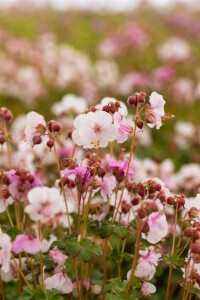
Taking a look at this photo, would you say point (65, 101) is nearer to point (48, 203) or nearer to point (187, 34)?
point (48, 203)

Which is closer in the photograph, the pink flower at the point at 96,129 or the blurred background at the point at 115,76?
the pink flower at the point at 96,129

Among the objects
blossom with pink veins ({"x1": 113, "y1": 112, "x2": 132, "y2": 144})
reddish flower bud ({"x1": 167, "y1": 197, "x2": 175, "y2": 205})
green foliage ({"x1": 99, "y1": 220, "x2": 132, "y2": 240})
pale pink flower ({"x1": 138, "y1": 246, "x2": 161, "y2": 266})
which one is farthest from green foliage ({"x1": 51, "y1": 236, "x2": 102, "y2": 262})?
blossom with pink veins ({"x1": 113, "y1": 112, "x2": 132, "y2": 144})

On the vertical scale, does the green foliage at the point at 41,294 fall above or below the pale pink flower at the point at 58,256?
below

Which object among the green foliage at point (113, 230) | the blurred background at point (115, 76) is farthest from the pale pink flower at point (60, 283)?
the blurred background at point (115, 76)

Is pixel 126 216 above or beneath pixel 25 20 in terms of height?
beneath

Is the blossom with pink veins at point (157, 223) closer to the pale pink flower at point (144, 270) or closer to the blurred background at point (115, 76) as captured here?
the pale pink flower at point (144, 270)

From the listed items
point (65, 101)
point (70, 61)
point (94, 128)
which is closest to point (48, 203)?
point (94, 128)
